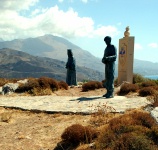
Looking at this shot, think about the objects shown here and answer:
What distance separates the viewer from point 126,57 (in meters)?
23.6

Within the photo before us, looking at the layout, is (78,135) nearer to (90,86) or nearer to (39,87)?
(39,87)

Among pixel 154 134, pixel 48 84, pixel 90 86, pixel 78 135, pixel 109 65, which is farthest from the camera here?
pixel 90 86

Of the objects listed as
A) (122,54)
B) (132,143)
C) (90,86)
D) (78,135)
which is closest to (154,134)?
(132,143)

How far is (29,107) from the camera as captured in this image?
12.1 meters

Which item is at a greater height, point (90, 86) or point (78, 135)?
point (90, 86)

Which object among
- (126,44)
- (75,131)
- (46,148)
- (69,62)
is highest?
(126,44)

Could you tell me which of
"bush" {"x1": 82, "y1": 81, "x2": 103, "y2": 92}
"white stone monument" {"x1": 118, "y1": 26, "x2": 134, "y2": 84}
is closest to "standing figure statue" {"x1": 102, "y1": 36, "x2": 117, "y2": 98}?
"bush" {"x1": 82, "y1": 81, "x2": 103, "y2": 92}

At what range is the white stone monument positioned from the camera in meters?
23.5

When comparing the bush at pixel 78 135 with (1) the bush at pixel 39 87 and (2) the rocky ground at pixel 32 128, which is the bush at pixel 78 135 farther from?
(1) the bush at pixel 39 87

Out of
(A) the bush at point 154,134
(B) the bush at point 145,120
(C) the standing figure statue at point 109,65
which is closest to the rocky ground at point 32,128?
(B) the bush at point 145,120

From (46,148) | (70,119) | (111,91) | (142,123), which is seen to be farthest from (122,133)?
(111,91)

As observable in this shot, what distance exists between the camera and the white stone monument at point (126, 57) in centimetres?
2353

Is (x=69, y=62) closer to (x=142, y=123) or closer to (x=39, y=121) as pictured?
(x=39, y=121)

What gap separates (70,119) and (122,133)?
3.45 m
